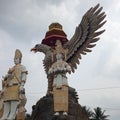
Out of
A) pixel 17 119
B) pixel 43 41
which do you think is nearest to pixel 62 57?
pixel 17 119

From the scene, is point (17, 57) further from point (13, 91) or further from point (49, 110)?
point (49, 110)

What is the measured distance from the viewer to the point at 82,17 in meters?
9.81

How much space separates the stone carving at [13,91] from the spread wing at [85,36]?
276 cm

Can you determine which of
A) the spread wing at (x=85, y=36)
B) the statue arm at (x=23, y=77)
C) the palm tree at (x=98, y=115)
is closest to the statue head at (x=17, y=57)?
the statue arm at (x=23, y=77)

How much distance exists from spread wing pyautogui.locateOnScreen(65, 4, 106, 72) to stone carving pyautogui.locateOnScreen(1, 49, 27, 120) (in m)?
2.76

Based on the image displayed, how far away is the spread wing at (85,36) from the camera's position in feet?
31.2

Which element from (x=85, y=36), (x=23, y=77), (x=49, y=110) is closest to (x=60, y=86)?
(x=23, y=77)

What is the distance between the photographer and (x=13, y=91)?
22.4 feet

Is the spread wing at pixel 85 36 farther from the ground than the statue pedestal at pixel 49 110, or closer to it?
farther from the ground

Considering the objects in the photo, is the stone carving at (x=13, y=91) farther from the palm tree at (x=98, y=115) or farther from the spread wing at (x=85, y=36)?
the palm tree at (x=98, y=115)

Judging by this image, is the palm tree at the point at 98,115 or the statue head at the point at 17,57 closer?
the statue head at the point at 17,57

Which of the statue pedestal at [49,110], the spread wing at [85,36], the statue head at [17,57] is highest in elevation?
the spread wing at [85,36]

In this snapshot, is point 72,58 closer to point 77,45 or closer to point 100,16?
point 77,45

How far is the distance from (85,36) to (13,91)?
3.71m
